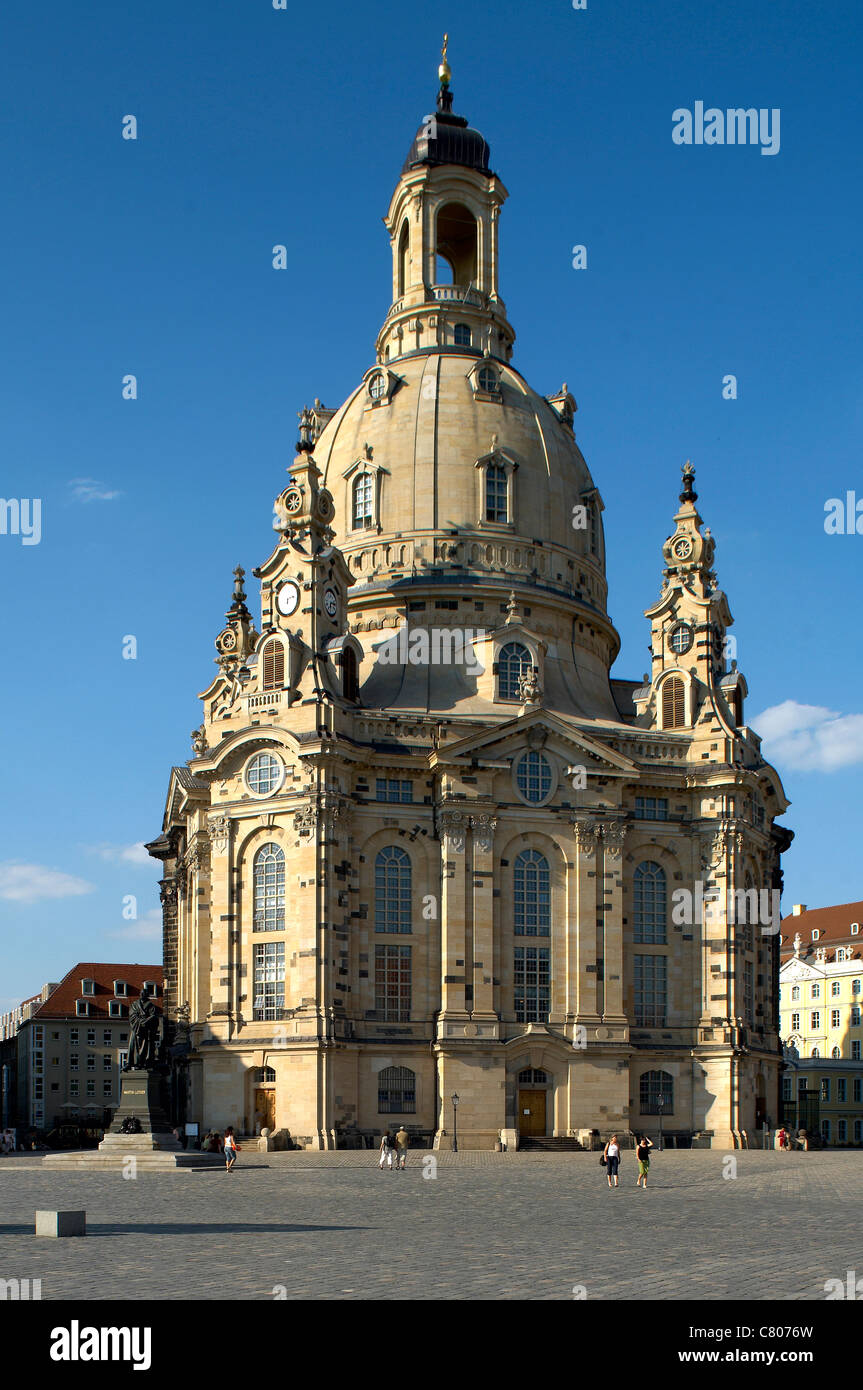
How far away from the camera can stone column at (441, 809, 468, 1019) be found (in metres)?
74.3

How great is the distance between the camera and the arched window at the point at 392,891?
247ft

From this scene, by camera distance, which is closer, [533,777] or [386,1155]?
[386,1155]

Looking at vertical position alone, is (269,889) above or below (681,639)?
below

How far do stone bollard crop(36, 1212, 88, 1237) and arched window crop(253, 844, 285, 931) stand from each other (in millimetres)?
45073

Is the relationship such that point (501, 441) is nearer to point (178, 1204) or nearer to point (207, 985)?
point (207, 985)

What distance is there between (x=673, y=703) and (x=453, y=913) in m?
17.7

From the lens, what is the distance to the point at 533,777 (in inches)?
3046

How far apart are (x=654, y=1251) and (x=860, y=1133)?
99.9 metres

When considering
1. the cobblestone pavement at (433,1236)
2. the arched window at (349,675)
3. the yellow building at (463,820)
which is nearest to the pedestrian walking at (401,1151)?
the cobblestone pavement at (433,1236)

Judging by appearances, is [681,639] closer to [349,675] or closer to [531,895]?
[531,895]

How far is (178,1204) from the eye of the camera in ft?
128

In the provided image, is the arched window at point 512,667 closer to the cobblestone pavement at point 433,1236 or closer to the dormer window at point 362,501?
the dormer window at point 362,501

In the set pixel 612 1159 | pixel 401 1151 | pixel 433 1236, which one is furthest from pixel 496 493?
pixel 433 1236

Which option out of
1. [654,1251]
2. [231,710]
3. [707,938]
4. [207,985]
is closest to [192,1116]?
[207,985]
